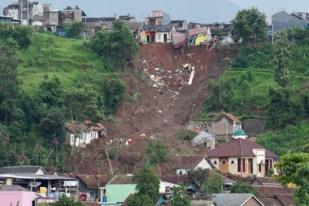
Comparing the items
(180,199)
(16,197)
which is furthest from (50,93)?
(180,199)

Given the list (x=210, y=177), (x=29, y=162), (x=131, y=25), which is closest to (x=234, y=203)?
(x=210, y=177)

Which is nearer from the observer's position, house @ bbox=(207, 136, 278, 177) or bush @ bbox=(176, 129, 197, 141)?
house @ bbox=(207, 136, 278, 177)

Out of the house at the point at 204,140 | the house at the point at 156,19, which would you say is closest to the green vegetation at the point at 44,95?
the house at the point at 204,140

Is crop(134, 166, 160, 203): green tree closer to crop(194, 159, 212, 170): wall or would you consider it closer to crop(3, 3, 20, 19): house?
crop(194, 159, 212, 170): wall

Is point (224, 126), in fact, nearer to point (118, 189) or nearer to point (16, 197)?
point (118, 189)

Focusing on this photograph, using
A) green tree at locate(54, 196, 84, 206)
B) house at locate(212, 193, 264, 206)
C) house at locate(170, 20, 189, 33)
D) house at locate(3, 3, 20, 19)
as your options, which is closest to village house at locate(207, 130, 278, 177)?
house at locate(212, 193, 264, 206)

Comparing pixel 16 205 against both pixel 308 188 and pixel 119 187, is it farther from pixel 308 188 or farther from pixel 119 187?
pixel 308 188

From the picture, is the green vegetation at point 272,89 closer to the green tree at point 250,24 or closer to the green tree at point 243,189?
the green tree at point 250,24
